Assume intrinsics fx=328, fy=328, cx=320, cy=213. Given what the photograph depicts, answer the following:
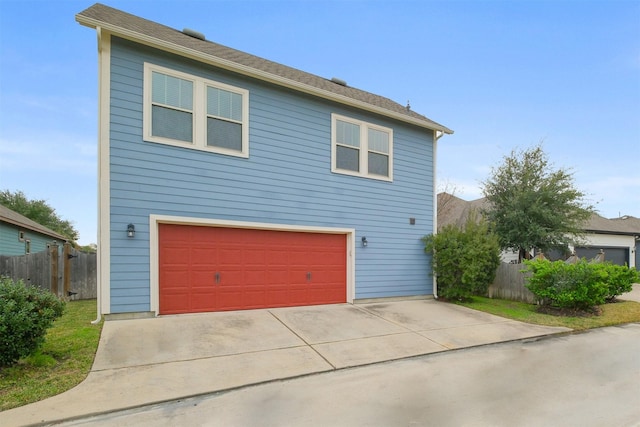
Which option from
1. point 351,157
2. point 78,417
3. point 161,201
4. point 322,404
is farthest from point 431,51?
point 78,417

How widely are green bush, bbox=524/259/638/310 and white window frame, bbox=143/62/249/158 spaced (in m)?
8.32

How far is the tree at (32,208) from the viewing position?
32250 mm

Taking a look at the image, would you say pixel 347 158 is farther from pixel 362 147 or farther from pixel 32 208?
pixel 32 208

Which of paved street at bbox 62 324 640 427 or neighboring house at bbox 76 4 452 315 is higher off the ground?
neighboring house at bbox 76 4 452 315

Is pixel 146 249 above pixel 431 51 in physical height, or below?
below

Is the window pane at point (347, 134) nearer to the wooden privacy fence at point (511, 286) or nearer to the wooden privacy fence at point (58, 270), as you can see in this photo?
the wooden privacy fence at point (511, 286)

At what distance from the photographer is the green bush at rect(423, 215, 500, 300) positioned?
9125mm

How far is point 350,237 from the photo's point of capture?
898 centimetres

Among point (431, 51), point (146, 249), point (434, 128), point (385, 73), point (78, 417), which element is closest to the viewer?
point (78, 417)

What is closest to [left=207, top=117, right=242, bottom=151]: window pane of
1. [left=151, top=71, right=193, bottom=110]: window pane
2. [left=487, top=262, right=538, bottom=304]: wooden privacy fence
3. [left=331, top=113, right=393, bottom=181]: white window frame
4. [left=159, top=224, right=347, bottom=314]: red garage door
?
[left=151, top=71, right=193, bottom=110]: window pane

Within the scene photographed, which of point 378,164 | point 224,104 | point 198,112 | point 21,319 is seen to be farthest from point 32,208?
point 21,319

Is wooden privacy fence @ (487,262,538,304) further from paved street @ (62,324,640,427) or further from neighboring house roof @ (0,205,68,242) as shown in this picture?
neighboring house roof @ (0,205,68,242)

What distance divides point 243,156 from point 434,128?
622 centimetres

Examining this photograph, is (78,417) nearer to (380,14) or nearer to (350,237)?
(350,237)
